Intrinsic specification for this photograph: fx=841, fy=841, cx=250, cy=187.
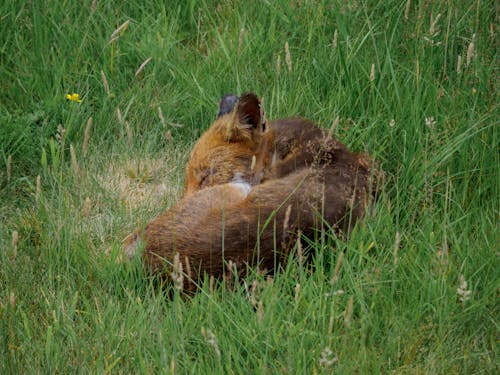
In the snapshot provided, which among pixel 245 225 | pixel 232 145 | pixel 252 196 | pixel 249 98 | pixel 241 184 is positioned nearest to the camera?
pixel 245 225

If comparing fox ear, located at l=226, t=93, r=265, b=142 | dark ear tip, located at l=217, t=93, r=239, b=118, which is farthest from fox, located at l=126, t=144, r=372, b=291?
dark ear tip, located at l=217, t=93, r=239, b=118

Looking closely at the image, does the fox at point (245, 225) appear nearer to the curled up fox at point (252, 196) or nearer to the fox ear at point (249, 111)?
the curled up fox at point (252, 196)

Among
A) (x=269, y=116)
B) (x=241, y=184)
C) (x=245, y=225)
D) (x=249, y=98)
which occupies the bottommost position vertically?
(x=241, y=184)

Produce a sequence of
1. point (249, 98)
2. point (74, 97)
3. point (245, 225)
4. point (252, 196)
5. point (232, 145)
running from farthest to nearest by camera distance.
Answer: point (74, 97) → point (232, 145) → point (249, 98) → point (252, 196) → point (245, 225)

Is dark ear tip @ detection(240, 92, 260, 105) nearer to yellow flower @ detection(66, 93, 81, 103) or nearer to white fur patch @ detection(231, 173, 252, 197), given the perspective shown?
white fur patch @ detection(231, 173, 252, 197)

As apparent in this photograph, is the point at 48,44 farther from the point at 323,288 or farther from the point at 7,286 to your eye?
the point at 323,288

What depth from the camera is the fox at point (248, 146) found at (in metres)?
5.75

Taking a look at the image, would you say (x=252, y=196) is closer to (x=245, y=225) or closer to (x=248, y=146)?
(x=245, y=225)

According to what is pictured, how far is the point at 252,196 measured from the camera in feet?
16.2

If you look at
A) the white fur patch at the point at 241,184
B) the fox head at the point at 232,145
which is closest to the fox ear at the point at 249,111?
the fox head at the point at 232,145

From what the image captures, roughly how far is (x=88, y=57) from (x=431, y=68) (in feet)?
8.72

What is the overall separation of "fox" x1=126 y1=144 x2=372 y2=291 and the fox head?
0.57 metres

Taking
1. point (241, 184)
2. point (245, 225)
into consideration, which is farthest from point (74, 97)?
point (245, 225)

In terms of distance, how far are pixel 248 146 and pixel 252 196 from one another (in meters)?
1.07
